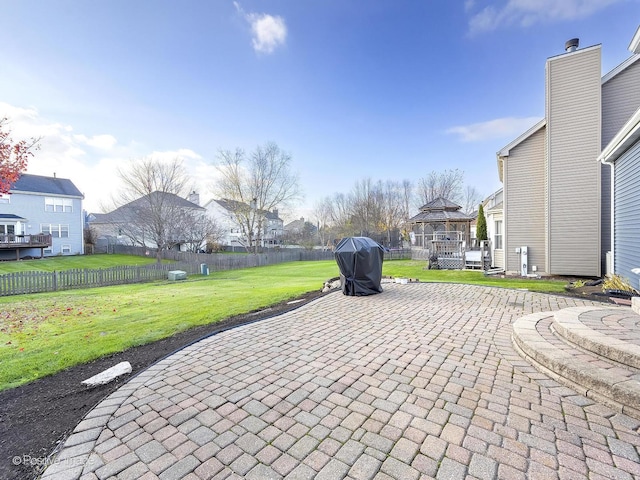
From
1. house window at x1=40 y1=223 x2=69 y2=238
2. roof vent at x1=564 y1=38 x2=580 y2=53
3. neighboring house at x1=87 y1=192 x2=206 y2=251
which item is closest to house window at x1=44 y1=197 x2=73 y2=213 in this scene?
house window at x1=40 y1=223 x2=69 y2=238

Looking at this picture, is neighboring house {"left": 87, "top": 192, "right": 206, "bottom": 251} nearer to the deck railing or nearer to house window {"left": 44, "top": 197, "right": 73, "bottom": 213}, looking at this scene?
the deck railing

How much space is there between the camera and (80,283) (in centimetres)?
1362

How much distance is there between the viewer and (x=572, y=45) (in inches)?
433

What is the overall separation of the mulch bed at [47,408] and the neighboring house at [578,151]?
13.6 metres

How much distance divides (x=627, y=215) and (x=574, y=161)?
167 inches

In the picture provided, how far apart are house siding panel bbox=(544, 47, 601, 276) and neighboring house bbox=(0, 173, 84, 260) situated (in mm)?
36673

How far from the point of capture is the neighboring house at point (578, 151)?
1041cm

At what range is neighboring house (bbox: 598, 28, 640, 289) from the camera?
662cm

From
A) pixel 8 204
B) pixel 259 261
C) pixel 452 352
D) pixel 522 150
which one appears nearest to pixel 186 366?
pixel 452 352

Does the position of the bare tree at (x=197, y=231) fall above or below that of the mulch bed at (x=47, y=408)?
above

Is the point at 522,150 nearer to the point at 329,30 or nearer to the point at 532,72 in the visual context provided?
the point at 532,72

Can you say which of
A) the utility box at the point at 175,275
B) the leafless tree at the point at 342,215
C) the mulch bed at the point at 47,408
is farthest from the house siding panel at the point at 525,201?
the leafless tree at the point at 342,215

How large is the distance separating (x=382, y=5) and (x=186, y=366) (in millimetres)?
13697

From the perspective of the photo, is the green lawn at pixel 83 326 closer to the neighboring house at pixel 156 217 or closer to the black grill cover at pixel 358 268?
the black grill cover at pixel 358 268
